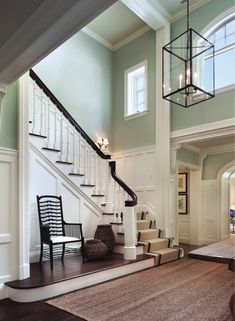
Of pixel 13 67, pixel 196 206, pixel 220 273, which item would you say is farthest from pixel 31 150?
pixel 196 206

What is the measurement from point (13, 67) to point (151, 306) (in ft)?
9.86

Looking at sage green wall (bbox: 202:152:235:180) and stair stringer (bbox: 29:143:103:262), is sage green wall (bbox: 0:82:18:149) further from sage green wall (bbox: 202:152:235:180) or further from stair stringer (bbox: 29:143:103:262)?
sage green wall (bbox: 202:152:235:180)

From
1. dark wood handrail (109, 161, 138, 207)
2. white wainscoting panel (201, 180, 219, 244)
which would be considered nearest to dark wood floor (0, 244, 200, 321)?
dark wood handrail (109, 161, 138, 207)

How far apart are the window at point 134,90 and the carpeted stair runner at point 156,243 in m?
3.00

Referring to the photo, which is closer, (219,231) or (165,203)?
(165,203)

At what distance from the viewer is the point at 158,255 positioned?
5.10m

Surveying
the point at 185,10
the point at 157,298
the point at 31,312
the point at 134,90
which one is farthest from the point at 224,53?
the point at 31,312

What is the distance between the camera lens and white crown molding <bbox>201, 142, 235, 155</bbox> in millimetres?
7133

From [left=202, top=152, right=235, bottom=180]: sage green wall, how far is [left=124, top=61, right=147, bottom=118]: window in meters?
2.46

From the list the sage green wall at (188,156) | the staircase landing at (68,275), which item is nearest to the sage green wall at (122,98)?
the sage green wall at (188,156)

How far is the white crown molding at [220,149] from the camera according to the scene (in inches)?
281

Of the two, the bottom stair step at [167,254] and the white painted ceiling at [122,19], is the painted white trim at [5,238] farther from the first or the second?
the white painted ceiling at [122,19]

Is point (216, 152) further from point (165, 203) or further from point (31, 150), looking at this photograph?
point (31, 150)

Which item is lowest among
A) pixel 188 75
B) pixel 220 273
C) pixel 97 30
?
pixel 220 273
